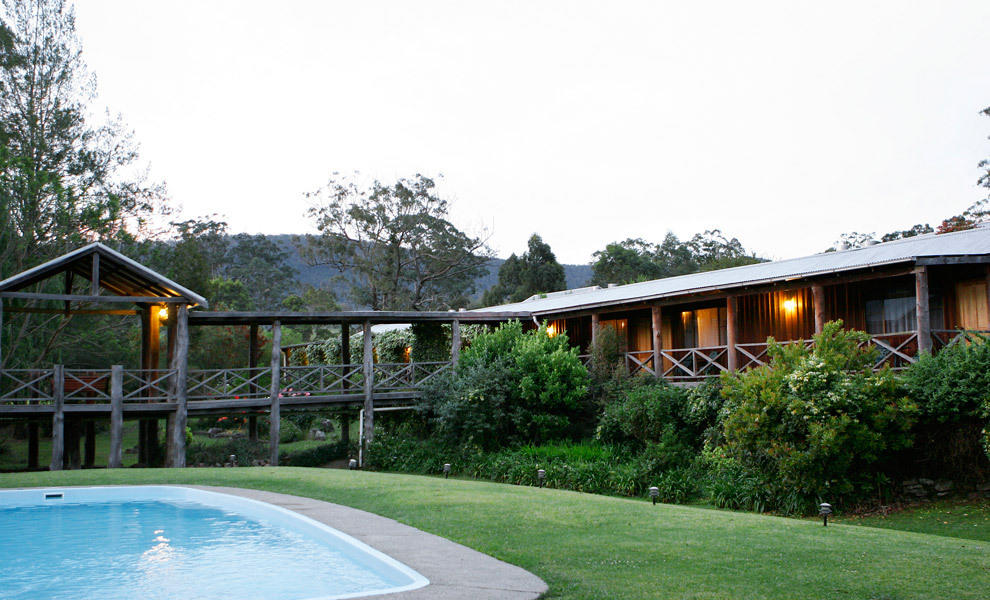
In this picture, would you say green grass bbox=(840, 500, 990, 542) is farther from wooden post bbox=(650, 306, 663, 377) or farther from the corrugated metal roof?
wooden post bbox=(650, 306, 663, 377)

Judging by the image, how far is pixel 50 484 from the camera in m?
14.8

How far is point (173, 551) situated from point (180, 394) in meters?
10.3

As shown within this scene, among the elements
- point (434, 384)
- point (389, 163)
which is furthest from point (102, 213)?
point (389, 163)

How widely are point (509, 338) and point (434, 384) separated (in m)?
2.72

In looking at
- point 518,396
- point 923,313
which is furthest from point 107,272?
point 923,313

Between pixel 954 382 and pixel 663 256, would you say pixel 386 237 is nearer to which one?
pixel 663 256

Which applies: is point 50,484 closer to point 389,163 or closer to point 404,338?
point 404,338

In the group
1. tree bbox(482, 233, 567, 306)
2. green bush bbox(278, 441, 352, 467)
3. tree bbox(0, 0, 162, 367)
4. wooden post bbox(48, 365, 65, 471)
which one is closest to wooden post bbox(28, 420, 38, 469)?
tree bbox(0, 0, 162, 367)

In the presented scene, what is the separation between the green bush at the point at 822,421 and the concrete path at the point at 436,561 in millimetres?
7026

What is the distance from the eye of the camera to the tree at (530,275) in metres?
57.7

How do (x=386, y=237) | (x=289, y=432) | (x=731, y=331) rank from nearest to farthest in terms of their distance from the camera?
(x=731, y=331) → (x=289, y=432) → (x=386, y=237)

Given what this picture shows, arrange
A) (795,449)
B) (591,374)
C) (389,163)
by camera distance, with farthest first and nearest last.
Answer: (389,163) → (591,374) → (795,449)

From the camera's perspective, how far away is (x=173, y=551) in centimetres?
1078

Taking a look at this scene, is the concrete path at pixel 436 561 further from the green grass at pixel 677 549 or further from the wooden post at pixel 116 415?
the wooden post at pixel 116 415
